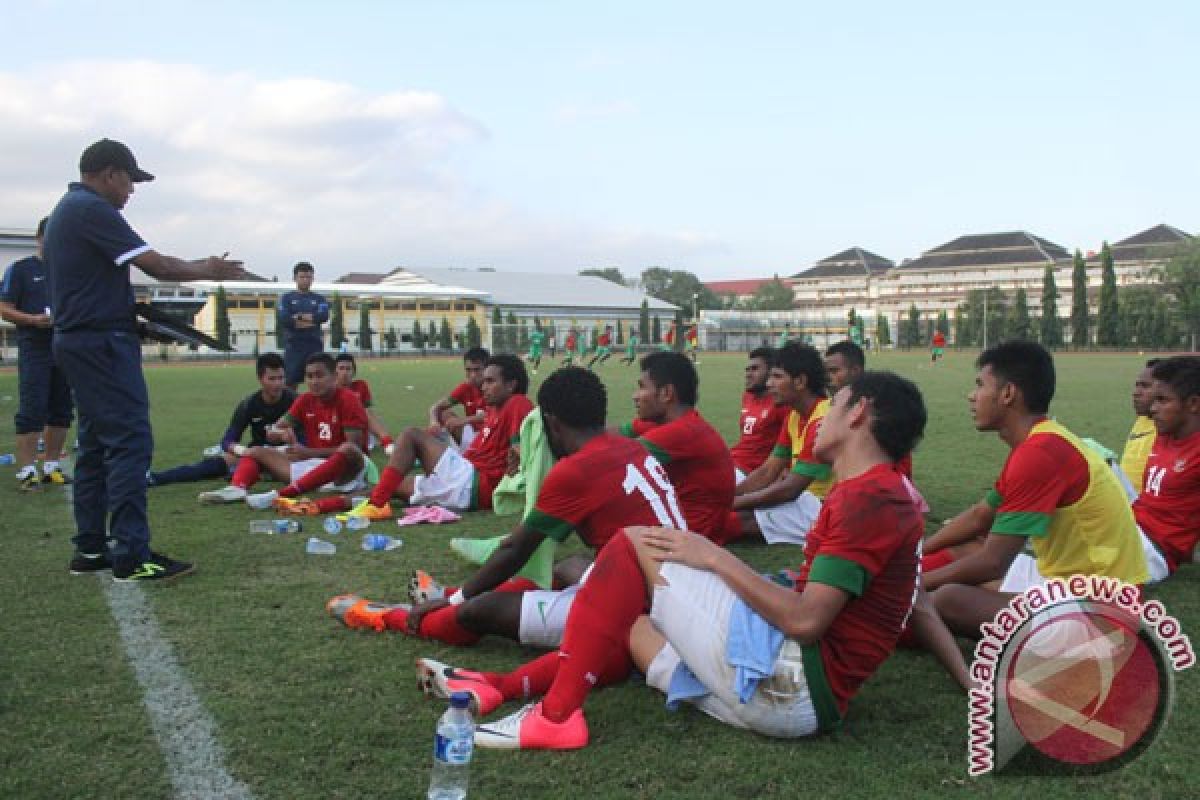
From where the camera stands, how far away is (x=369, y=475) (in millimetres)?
8516

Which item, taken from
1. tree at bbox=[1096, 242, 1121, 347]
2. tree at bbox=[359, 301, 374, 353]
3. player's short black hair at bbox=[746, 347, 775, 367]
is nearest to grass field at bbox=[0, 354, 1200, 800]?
player's short black hair at bbox=[746, 347, 775, 367]

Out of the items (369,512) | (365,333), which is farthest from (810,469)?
(365,333)

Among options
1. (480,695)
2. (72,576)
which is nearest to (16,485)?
(72,576)

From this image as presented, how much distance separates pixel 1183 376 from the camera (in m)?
5.25

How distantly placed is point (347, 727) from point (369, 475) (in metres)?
5.38

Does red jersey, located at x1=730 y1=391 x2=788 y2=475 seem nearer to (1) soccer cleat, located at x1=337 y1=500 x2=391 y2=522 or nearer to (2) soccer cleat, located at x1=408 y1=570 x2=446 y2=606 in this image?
(1) soccer cleat, located at x1=337 y1=500 x2=391 y2=522

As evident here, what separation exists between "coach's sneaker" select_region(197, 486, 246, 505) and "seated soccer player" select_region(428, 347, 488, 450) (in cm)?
190

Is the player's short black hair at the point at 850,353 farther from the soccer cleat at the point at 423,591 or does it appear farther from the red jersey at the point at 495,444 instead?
the soccer cleat at the point at 423,591

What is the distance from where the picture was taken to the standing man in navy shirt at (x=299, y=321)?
1162 cm

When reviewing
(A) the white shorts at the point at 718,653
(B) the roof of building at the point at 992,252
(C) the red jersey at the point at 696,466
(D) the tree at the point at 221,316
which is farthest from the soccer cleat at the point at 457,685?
(B) the roof of building at the point at 992,252

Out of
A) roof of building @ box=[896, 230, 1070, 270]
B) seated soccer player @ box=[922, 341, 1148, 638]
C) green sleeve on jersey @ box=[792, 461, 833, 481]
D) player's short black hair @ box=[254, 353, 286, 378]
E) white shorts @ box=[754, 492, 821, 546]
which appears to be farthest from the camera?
roof of building @ box=[896, 230, 1070, 270]

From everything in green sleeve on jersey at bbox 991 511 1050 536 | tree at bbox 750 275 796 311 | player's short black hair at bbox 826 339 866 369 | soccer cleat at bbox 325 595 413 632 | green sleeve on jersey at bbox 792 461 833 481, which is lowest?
soccer cleat at bbox 325 595 413 632

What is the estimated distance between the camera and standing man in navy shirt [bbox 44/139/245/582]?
5117 millimetres

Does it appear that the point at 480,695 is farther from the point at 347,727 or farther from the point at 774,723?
the point at 774,723
